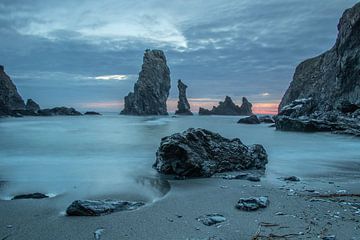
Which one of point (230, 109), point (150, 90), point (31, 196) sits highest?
point (150, 90)

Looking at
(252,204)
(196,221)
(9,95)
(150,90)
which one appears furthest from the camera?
(150,90)

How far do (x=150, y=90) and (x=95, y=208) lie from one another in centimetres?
12676

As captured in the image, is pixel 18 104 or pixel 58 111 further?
pixel 58 111

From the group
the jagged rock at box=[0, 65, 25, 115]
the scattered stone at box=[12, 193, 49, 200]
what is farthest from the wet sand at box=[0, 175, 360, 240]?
the jagged rock at box=[0, 65, 25, 115]

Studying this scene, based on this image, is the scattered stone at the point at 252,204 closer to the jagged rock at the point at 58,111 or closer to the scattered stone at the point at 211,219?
the scattered stone at the point at 211,219

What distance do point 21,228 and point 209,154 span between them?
562cm

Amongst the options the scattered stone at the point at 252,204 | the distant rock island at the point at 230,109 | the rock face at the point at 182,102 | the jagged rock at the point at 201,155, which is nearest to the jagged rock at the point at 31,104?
the rock face at the point at 182,102

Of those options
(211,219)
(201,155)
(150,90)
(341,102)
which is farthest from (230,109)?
(211,219)

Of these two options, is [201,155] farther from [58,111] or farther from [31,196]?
[58,111]

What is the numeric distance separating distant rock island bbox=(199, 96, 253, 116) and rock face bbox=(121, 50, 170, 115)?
21.1 metres

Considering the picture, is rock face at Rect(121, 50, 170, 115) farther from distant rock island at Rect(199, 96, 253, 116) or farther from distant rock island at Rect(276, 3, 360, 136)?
distant rock island at Rect(276, 3, 360, 136)

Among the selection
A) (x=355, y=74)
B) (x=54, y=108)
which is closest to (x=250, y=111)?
(x=54, y=108)

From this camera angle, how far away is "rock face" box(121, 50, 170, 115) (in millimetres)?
130875

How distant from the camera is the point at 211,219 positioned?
533cm
